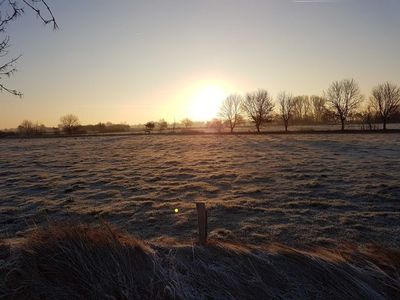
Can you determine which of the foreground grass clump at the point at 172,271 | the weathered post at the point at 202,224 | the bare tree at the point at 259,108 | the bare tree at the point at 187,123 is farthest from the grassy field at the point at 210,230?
the bare tree at the point at 187,123

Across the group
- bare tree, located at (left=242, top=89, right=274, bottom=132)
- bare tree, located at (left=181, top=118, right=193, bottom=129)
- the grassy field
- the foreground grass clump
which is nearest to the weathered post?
the grassy field

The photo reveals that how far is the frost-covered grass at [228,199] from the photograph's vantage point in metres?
10.4

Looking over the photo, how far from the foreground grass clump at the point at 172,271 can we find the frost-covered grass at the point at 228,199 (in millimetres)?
1099

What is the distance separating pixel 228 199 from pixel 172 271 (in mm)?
10001

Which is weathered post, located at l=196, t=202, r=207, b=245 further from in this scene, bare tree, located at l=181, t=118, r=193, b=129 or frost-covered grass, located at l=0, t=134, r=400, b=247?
bare tree, located at l=181, t=118, r=193, b=129

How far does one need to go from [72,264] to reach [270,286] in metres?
2.39

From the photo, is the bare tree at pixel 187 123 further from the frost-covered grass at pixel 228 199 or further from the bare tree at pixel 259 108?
the frost-covered grass at pixel 228 199

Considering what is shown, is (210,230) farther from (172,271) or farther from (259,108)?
(259,108)

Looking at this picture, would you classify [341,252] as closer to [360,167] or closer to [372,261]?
[372,261]

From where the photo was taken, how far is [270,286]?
4539 millimetres

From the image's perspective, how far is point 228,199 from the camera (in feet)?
47.9

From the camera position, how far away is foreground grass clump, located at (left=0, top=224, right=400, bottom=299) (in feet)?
14.4

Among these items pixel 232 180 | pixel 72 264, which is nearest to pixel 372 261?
pixel 72 264

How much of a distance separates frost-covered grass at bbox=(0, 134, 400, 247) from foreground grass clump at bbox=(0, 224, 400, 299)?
110 cm
